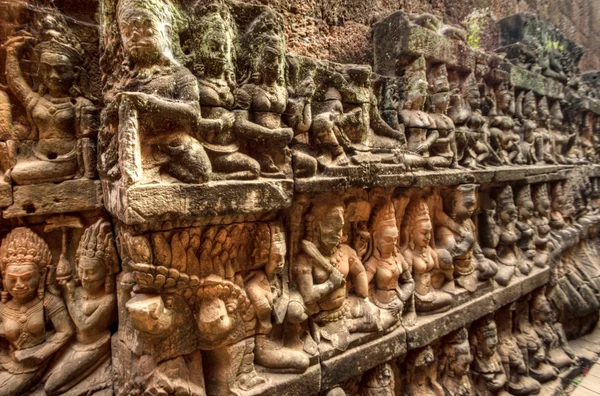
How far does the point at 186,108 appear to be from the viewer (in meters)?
2.04

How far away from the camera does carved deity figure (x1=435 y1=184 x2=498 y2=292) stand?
397 cm

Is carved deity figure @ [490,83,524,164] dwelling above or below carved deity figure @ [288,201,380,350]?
above

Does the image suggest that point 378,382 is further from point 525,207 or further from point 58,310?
point 525,207

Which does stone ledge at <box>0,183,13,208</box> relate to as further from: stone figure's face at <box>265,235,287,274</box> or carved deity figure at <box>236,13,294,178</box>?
stone figure's face at <box>265,235,287,274</box>

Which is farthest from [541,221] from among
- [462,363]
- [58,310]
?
[58,310]

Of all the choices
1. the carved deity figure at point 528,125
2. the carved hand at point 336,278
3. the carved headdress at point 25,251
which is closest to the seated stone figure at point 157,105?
the carved headdress at point 25,251

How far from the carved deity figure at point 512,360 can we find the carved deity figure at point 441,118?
2.50 meters

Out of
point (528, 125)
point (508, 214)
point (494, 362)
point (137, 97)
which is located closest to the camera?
point (137, 97)

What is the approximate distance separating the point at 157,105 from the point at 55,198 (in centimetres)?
111

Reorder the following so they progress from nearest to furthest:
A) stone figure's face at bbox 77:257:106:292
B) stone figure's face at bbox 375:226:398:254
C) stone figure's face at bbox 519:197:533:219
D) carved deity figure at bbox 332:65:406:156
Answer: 1. stone figure's face at bbox 77:257:106:292
2. carved deity figure at bbox 332:65:406:156
3. stone figure's face at bbox 375:226:398:254
4. stone figure's face at bbox 519:197:533:219

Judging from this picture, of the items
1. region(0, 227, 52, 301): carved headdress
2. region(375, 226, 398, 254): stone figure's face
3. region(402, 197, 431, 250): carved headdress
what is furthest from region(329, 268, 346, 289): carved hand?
region(0, 227, 52, 301): carved headdress

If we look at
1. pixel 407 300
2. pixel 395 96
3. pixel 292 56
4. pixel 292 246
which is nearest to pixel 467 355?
pixel 407 300

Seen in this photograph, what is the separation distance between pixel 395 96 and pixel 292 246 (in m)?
2.04

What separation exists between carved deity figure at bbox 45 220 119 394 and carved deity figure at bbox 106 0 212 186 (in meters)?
0.63
